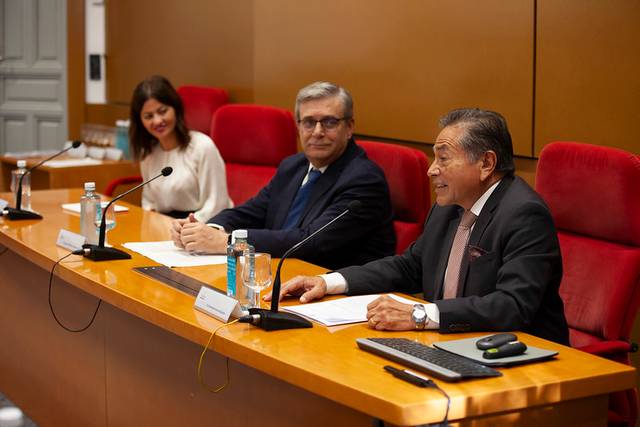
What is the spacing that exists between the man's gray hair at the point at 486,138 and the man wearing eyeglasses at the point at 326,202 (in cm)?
86

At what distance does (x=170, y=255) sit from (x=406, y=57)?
170 centimetres

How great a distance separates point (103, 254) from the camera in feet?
10.2

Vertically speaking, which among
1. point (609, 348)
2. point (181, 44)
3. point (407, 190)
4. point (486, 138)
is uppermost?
point (181, 44)

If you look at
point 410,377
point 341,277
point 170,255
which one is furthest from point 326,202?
point 410,377

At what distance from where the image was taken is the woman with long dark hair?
175 inches

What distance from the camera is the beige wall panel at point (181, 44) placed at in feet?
18.9

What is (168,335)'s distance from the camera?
108 inches

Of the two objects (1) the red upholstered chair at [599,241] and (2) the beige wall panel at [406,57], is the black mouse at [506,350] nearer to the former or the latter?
(1) the red upholstered chair at [599,241]

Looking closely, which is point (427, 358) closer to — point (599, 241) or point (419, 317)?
point (419, 317)

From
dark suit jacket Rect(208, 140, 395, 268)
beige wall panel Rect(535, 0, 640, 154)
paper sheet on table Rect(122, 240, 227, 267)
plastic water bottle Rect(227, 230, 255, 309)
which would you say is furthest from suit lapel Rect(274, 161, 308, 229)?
plastic water bottle Rect(227, 230, 255, 309)

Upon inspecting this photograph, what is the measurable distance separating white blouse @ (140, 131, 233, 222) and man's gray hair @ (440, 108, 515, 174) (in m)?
2.03

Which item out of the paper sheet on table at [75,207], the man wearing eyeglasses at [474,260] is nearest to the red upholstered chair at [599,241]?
the man wearing eyeglasses at [474,260]

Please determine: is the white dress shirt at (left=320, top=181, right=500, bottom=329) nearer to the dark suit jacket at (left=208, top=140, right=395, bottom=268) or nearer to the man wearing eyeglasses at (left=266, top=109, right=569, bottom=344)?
the man wearing eyeglasses at (left=266, top=109, right=569, bottom=344)

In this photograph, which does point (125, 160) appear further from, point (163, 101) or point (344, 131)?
point (344, 131)
